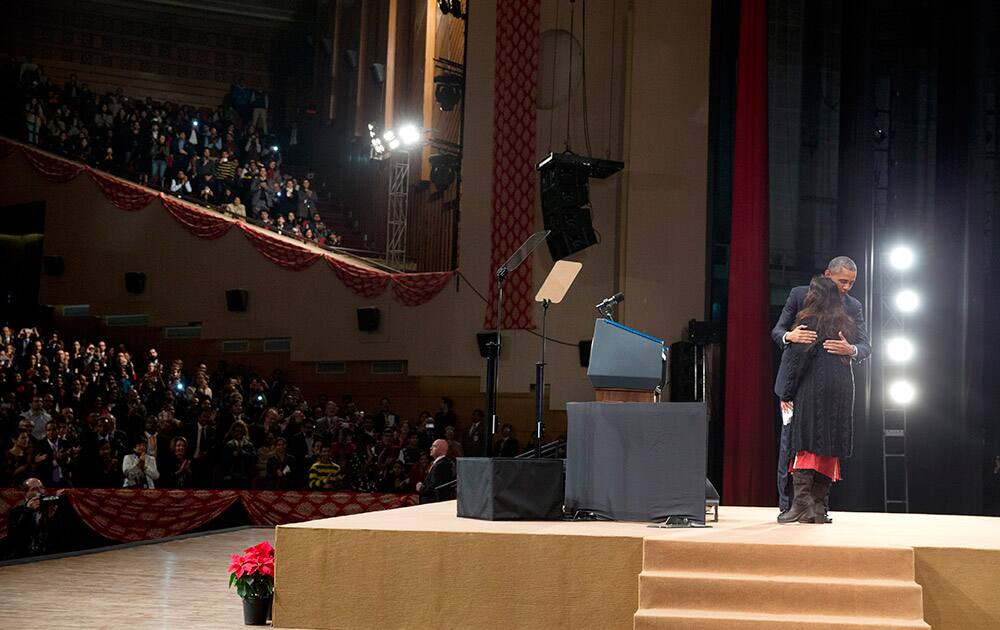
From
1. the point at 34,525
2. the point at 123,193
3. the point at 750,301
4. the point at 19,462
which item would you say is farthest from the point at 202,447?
the point at 123,193

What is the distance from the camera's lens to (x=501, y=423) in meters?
11.5

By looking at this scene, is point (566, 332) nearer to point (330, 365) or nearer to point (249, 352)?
point (330, 365)

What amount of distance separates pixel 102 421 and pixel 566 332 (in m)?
4.69

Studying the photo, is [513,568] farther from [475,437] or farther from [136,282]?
[136,282]

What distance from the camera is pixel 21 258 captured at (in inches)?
597

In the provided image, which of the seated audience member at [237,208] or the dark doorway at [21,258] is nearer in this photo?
the seated audience member at [237,208]

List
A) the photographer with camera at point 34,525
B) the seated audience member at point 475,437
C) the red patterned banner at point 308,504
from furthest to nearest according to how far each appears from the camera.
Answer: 1. the seated audience member at point 475,437
2. the red patterned banner at point 308,504
3. the photographer with camera at point 34,525

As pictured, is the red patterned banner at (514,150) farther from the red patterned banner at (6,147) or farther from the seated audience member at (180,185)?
the red patterned banner at (6,147)

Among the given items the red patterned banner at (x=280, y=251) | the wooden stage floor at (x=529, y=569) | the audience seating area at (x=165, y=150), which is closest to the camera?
the wooden stage floor at (x=529, y=569)

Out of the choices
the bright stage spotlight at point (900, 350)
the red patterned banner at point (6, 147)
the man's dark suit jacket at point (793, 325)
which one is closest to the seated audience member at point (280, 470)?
the bright stage spotlight at point (900, 350)

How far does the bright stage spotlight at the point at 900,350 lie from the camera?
9.20 meters

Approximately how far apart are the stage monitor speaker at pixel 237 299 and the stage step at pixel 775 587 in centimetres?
1039

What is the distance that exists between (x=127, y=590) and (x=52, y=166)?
985cm

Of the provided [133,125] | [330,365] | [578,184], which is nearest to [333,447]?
[330,365]
